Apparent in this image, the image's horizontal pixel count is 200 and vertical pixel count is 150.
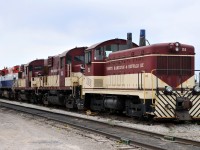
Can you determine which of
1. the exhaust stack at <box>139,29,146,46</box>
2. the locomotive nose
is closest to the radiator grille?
the locomotive nose

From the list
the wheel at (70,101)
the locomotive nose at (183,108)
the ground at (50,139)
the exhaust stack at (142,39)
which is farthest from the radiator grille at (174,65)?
the wheel at (70,101)

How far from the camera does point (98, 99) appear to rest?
766 inches

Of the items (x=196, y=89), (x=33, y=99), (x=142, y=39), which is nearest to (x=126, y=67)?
(x=142, y=39)

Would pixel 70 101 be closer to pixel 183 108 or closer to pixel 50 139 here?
pixel 183 108

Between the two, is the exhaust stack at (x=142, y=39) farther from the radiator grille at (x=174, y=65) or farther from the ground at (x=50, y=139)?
the ground at (x=50, y=139)

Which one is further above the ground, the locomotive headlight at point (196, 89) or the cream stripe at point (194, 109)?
the locomotive headlight at point (196, 89)

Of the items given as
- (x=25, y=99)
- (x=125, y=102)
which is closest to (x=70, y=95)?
(x=125, y=102)

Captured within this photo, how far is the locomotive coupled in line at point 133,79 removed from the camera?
47.8ft

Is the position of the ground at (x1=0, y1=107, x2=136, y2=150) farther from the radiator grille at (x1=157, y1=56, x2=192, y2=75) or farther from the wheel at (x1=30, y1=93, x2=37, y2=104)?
the wheel at (x1=30, y1=93, x2=37, y2=104)

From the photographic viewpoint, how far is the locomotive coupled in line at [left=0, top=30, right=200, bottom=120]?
14.6 metres

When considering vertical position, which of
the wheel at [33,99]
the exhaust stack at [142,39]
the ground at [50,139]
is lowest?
the ground at [50,139]

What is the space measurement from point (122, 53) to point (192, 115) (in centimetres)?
425

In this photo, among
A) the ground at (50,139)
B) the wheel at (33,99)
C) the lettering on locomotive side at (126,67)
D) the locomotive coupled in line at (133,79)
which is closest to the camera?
the ground at (50,139)

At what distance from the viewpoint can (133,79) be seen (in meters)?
16.2
